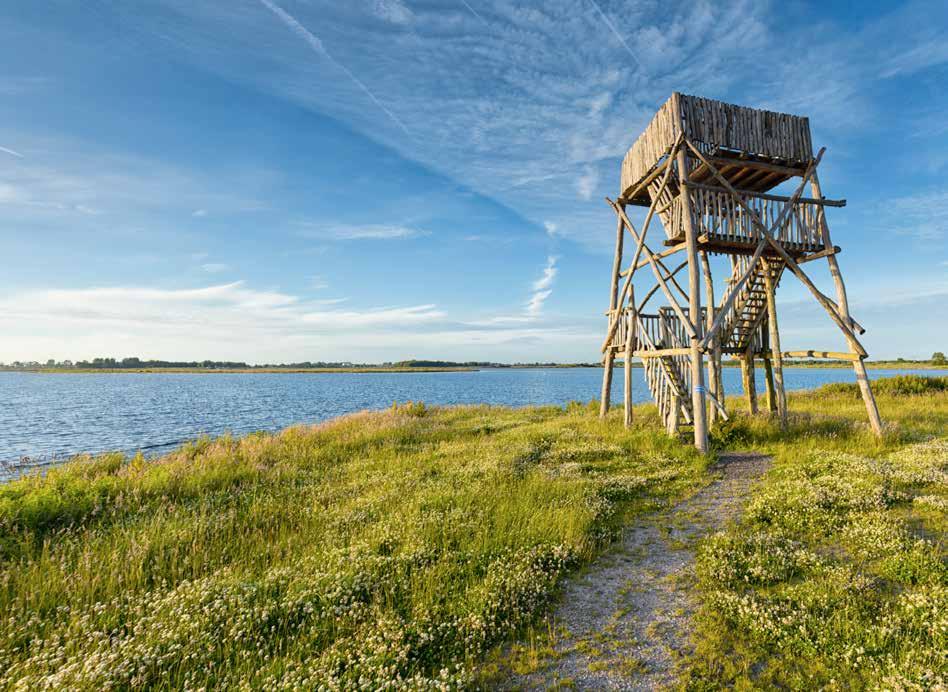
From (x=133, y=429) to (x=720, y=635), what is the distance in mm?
33626

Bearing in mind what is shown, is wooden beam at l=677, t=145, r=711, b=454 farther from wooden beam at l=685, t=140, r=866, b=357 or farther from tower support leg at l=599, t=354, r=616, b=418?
tower support leg at l=599, t=354, r=616, b=418

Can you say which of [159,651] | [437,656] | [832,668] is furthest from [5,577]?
[832,668]

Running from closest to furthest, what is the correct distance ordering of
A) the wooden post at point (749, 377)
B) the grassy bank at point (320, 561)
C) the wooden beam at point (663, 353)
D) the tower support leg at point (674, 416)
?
the grassy bank at point (320, 561), the wooden beam at point (663, 353), the tower support leg at point (674, 416), the wooden post at point (749, 377)

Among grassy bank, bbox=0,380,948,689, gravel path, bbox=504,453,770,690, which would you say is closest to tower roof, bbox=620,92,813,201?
grassy bank, bbox=0,380,948,689

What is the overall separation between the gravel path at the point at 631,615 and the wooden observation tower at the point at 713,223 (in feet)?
20.6

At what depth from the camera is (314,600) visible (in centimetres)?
483

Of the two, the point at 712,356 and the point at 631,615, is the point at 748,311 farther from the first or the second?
the point at 631,615

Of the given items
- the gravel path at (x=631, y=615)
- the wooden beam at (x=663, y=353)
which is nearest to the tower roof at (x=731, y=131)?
the wooden beam at (x=663, y=353)

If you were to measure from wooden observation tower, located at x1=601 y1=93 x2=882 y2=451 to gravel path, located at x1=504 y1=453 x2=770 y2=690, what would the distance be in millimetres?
6293

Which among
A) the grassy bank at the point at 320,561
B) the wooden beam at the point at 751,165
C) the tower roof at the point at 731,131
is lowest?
the grassy bank at the point at 320,561

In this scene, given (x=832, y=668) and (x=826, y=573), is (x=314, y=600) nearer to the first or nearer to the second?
(x=832, y=668)

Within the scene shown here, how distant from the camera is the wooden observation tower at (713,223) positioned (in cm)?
1274

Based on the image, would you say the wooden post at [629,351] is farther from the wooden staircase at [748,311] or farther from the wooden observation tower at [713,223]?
the wooden staircase at [748,311]

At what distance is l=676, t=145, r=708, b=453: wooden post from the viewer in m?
12.0
